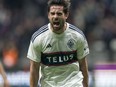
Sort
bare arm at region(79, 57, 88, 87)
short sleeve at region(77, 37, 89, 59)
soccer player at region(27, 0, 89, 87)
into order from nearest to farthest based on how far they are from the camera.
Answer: soccer player at region(27, 0, 89, 87) → short sleeve at region(77, 37, 89, 59) → bare arm at region(79, 57, 88, 87)

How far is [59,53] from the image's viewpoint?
24.9 feet

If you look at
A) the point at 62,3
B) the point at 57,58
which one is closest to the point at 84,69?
the point at 57,58

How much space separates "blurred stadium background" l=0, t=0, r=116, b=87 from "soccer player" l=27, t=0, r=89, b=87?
24.3 feet

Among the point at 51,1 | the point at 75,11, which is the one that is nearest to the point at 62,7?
the point at 51,1

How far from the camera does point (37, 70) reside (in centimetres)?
763

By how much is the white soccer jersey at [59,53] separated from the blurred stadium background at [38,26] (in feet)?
24.3

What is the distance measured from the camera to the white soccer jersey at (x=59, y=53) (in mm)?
7508

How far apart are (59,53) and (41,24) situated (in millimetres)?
10003

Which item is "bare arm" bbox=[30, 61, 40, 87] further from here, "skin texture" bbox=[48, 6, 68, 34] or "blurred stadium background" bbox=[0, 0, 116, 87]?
"blurred stadium background" bbox=[0, 0, 116, 87]

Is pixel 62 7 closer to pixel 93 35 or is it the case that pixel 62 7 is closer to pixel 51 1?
pixel 51 1

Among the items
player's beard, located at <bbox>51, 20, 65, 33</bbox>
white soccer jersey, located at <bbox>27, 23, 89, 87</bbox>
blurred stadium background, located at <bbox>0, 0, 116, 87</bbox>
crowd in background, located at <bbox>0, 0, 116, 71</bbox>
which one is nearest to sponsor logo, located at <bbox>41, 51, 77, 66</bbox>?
white soccer jersey, located at <bbox>27, 23, 89, 87</bbox>

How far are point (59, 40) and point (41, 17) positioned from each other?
34.4 ft

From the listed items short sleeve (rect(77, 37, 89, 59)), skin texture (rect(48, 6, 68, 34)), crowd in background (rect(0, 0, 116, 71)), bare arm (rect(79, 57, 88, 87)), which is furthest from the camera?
crowd in background (rect(0, 0, 116, 71))

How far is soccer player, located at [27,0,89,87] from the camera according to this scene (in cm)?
744
